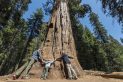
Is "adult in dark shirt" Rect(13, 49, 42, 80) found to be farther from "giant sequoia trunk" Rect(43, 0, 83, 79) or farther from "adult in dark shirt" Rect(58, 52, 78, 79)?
"adult in dark shirt" Rect(58, 52, 78, 79)

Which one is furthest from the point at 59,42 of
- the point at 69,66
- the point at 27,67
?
the point at 27,67

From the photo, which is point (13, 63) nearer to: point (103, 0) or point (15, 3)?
point (15, 3)

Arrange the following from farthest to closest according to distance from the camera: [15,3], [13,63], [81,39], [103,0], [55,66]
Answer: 1. [13,63]
2. [81,39]
3. [15,3]
4. [103,0]
5. [55,66]

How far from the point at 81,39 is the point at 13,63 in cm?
1329

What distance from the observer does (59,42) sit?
12.5 metres

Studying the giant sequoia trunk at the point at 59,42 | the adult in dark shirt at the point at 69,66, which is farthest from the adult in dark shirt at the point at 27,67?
the adult in dark shirt at the point at 69,66

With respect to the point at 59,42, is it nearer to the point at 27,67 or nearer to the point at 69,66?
the point at 69,66

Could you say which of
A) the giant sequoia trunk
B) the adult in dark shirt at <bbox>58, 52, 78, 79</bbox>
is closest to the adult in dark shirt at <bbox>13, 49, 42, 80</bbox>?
the giant sequoia trunk

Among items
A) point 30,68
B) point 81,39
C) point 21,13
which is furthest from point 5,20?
point 30,68

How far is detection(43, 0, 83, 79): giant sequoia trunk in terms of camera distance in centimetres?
1145

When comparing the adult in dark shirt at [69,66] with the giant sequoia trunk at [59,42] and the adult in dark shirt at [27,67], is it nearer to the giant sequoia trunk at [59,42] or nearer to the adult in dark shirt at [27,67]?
the giant sequoia trunk at [59,42]

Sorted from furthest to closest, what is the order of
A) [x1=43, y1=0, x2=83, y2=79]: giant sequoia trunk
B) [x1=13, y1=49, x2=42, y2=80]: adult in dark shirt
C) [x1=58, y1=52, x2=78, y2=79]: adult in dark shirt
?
[x1=43, y1=0, x2=83, y2=79]: giant sequoia trunk → [x1=13, y1=49, x2=42, y2=80]: adult in dark shirt → [x1=58, y1=52, x2=78, y2=79]: adult in dark shirt

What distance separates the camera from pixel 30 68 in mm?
11570

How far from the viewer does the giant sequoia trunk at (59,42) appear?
1145 cm
